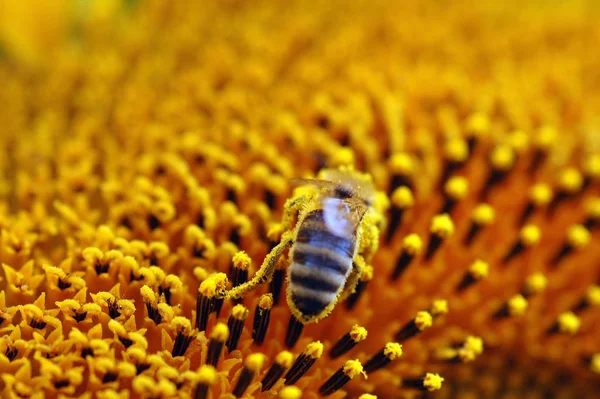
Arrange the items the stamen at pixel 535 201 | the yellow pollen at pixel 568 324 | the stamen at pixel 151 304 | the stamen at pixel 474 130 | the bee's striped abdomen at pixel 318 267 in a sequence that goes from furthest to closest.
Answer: the stamen at pixel 474 130 → the stamen at pixel 535 201 → the yellow pollen at pixel 568 324 → the stamen at pixel 151 304 → the bee's striped abdomen at pixel 318 267

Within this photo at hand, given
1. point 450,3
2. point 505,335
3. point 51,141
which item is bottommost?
point 505,335

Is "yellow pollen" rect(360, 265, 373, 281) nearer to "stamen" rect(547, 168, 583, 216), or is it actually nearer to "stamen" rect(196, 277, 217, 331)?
"stamen" rect(196, 277, 217, 331)

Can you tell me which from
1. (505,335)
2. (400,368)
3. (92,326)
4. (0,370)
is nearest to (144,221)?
(92,326)

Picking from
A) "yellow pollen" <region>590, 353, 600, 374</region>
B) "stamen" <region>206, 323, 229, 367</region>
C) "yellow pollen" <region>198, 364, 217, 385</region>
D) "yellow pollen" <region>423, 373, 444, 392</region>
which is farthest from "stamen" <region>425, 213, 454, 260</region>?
"yellow pollen" <region>198, 364, 217, 385</region>

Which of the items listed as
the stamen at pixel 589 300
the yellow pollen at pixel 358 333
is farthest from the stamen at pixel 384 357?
the stamen at pixel 589 300

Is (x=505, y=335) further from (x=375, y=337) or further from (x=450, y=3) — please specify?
(x=450, y=3)

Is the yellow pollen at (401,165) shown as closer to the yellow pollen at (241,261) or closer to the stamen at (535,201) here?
the stamen at (535,201)
